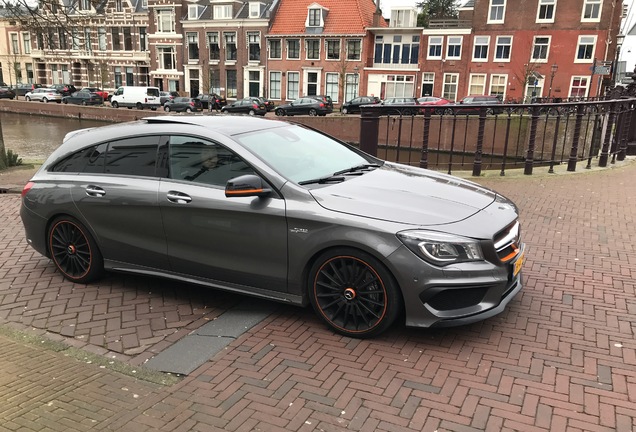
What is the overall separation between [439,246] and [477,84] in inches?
1669

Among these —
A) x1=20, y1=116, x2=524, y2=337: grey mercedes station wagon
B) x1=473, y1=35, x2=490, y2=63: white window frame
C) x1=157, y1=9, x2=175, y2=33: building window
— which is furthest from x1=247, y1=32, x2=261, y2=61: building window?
x1=20, y1=116, x2=524, y2=337: grey mercedes station wagon

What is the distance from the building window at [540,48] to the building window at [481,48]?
3630 millimetres

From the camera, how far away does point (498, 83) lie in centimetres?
4169

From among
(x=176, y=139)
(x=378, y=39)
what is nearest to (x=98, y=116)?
(x=378, y=39)

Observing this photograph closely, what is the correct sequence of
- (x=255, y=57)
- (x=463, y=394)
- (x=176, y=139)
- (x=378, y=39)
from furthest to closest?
(x=255, y=57) → (x=378, y=39) → (x=176, y=139) → (x=463, y=394)

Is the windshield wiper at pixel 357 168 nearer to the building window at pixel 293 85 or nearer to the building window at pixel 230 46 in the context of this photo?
the building window at pixel 293 85

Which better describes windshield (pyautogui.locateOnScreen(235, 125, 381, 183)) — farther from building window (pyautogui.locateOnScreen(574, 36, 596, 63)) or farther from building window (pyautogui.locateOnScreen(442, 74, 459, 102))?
building window (pyautogui.locateOnScreen(574, 36, 596, 63))

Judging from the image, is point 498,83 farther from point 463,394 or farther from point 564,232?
point 463,394

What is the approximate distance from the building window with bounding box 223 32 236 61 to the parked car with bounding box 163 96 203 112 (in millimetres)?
11382

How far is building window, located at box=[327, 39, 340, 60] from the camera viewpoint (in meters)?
46.0

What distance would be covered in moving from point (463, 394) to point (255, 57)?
49.9m

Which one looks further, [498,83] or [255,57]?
[255,57]

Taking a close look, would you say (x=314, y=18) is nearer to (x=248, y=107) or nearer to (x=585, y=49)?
(x=248, y=107)

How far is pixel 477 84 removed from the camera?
4225 cm
